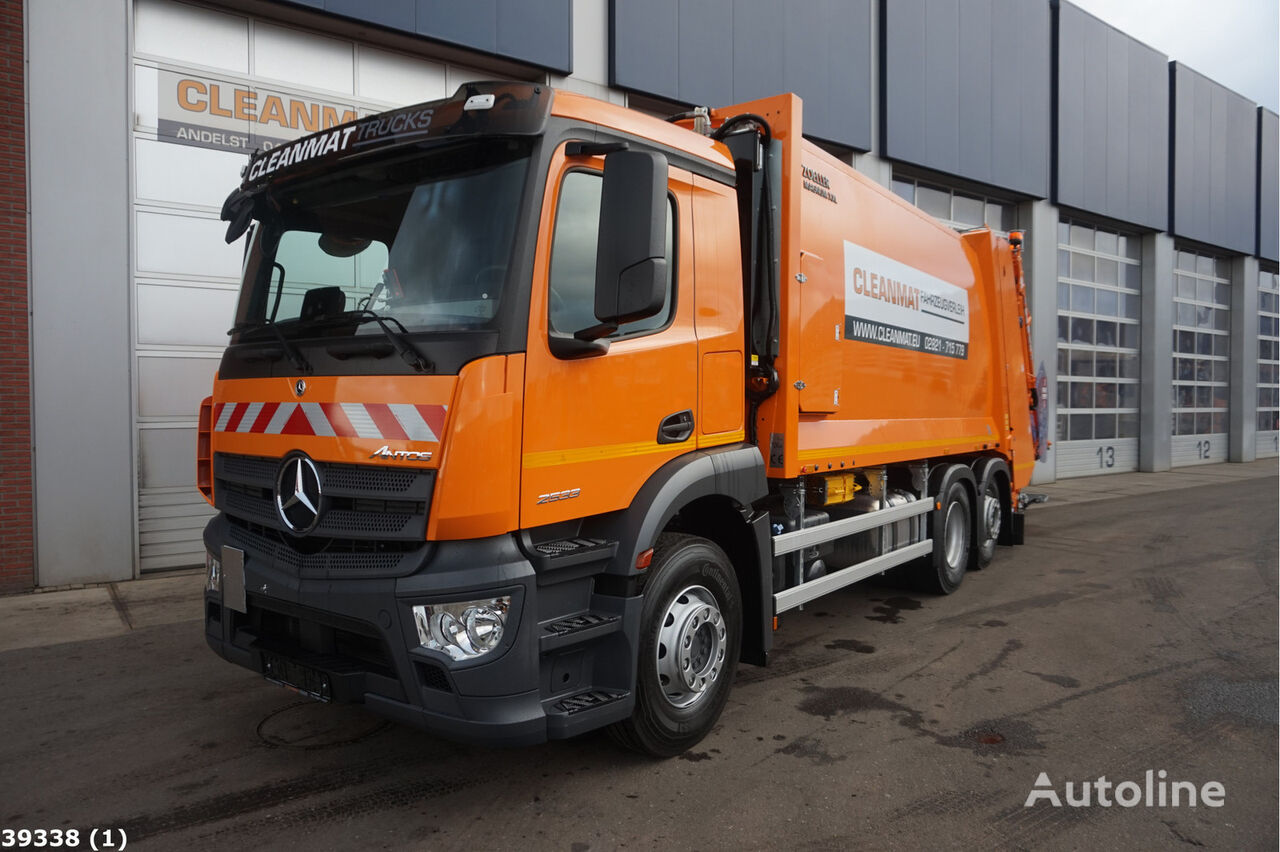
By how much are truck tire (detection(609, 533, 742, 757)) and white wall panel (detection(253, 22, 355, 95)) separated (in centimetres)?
→ 706

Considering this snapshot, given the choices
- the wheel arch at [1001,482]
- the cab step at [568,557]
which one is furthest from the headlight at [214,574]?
the wheel arch at [1001,482]

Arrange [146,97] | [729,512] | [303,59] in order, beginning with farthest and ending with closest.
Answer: [303,59] < [146,97] < [729,512]

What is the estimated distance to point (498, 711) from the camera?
114 inches

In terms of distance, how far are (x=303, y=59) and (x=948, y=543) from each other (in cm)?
784

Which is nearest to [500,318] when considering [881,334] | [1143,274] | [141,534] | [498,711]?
[498,711]

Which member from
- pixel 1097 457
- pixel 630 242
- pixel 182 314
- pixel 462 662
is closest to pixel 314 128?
pixel 182 314

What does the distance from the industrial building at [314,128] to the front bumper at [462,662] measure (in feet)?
16.4

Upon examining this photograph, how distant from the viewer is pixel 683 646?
3672 mm

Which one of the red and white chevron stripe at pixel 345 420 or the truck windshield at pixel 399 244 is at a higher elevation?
the truck windshield at pixel 399 244

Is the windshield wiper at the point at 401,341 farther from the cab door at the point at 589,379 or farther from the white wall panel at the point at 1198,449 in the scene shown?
the white wall panel at the point at 1198,449

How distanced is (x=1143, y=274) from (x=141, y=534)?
68.7 feet

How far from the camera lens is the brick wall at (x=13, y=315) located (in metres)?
6.87

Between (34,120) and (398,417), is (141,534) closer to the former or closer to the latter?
(34,120)

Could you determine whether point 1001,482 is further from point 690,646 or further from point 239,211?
point 239,211
